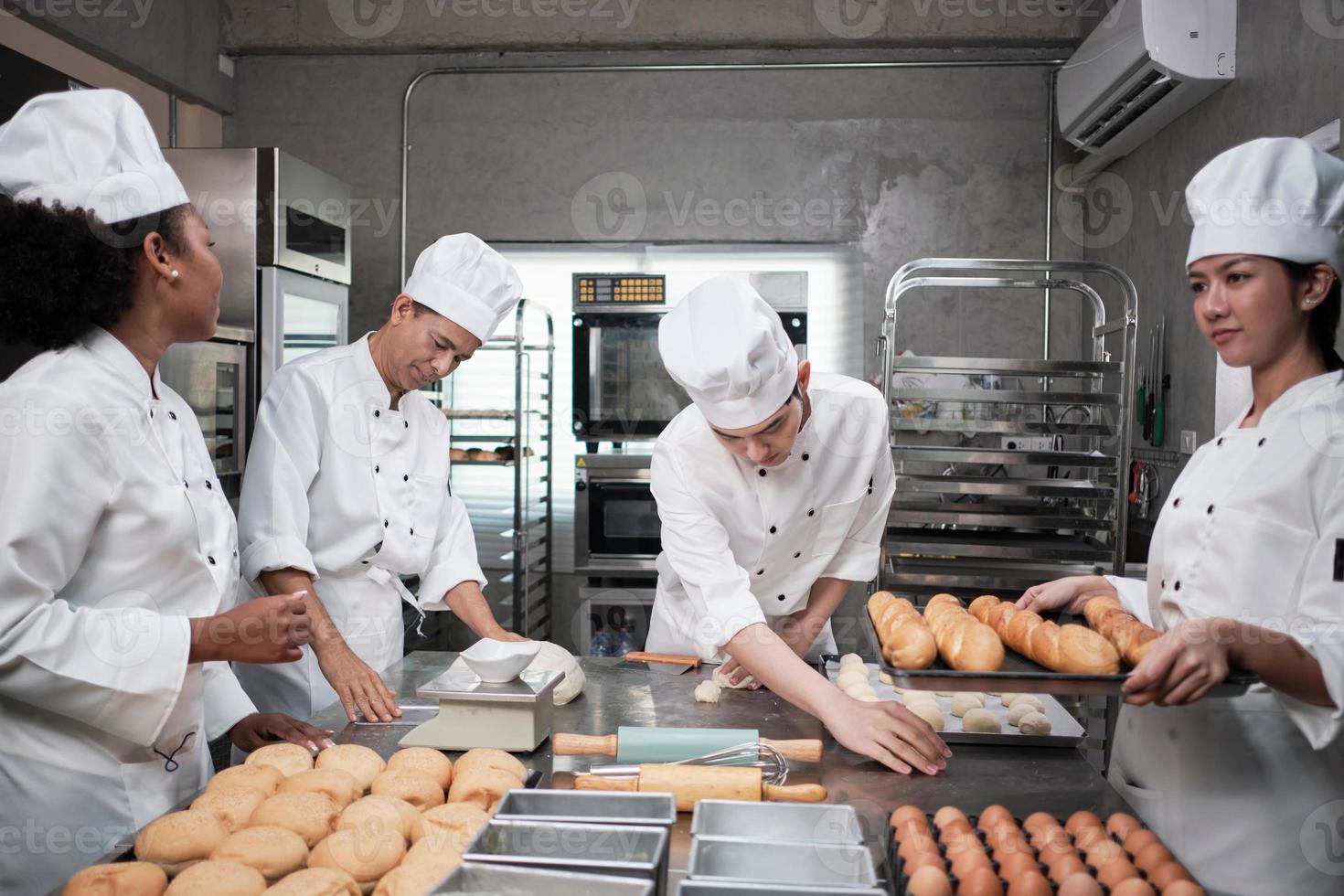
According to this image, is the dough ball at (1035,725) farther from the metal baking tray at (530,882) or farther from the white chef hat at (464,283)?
the white chef hat at (464,283)

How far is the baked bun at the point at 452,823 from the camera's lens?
1.25 meters

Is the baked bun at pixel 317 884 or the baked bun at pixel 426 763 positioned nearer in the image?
the baked bun at pixel 317 884

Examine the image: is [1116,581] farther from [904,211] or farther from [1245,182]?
[904,211]

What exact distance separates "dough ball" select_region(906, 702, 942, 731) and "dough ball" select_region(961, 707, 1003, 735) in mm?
46

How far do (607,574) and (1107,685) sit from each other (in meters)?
3.44

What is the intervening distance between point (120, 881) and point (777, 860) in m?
0.74

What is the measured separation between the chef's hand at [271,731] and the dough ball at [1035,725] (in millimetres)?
1208

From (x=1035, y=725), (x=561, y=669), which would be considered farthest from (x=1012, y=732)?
(x=561, y=669)

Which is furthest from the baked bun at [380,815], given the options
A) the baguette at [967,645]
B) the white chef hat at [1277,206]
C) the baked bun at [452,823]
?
the white chef hat at [1277,206]

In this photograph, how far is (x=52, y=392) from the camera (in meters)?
1.47

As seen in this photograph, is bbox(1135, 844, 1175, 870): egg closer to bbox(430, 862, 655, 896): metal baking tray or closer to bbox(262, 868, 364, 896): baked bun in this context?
bbox(430, 862, 655, 896): metal baking tray

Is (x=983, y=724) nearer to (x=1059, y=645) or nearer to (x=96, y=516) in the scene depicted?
(x=1059, y=645)

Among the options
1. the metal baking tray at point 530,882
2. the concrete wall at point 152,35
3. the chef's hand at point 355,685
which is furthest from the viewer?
the concrete wall at point 152,35

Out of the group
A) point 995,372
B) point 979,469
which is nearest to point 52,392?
point 995,372
